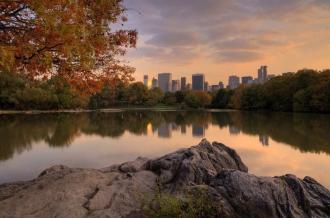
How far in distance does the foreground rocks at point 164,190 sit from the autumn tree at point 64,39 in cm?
322

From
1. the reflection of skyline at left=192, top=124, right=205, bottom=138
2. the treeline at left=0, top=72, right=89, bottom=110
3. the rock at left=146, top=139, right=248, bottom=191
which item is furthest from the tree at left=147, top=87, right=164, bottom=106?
the rock at left=146, top=139, right=248, bottom=191

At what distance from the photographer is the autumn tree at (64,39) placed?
766 centimetres

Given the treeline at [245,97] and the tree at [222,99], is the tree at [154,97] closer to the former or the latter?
the treeline at [245,97]

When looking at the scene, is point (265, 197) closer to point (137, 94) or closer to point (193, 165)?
point (193, 165)

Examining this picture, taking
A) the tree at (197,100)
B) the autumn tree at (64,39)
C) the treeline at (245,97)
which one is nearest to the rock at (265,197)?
the autumn tree at (64,39)

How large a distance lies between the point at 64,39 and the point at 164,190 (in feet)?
15.8

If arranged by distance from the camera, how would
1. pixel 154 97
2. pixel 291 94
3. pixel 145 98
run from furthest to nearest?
pixel 154 97
pixel 145 98
pixel 291 94

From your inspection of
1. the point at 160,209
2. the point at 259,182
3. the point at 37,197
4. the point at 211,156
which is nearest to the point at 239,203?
the point at 259,182

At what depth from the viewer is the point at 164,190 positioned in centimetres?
953

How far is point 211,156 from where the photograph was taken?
11.5 meters

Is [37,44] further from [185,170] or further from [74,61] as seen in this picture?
[185,170]

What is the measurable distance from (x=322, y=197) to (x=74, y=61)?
7335 millimetres

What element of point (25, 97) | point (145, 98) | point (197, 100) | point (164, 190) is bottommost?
point (164, 190)

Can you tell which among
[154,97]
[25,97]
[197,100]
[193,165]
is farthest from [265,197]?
[154,97]
